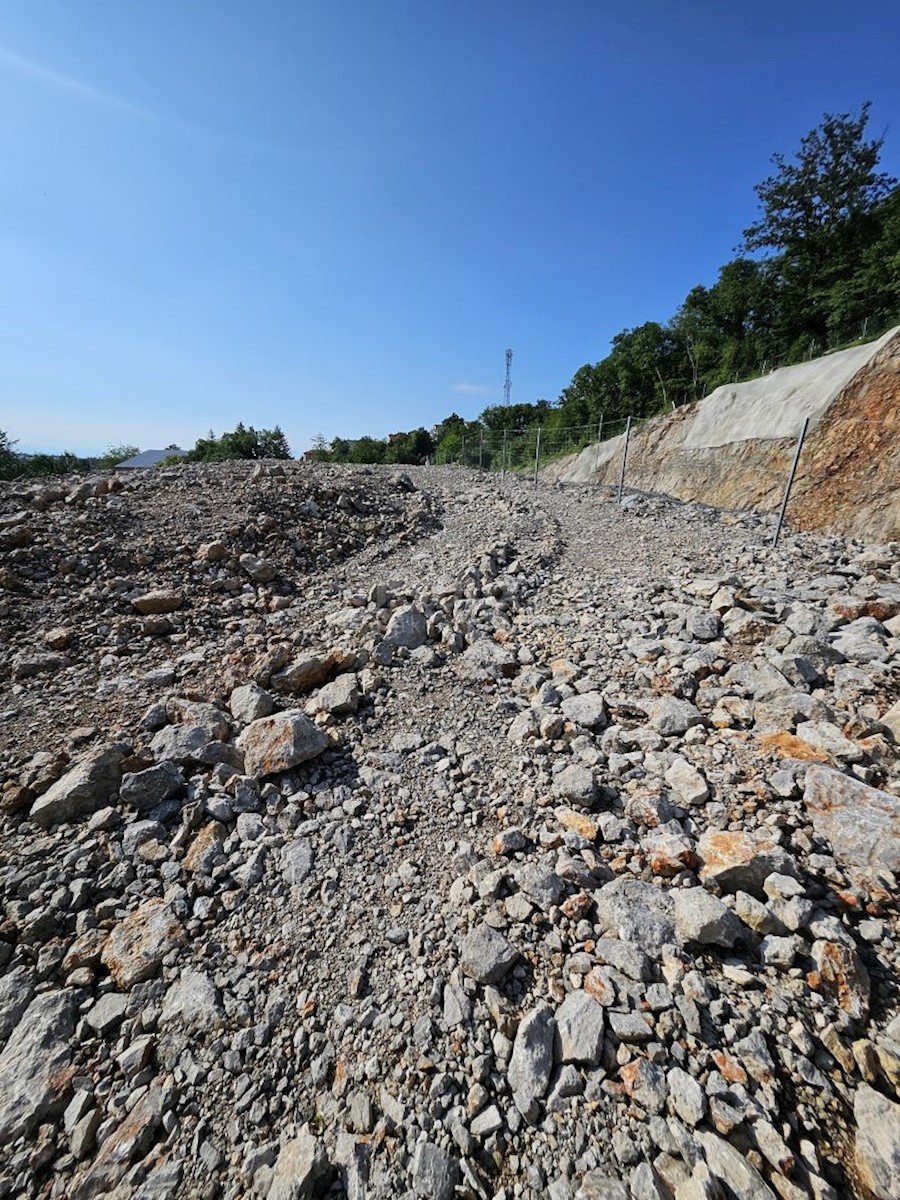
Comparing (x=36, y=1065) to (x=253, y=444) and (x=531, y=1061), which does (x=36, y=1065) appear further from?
(x=253, y=444)

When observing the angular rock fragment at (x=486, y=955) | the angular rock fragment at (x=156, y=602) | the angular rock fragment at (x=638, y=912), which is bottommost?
the angular rock fragment at (x=486, y=955)

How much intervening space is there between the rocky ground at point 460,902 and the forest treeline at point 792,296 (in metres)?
13.5

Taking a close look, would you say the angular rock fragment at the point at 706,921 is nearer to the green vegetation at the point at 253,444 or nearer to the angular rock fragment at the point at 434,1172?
the angular rock fragment at the point at 434,1172

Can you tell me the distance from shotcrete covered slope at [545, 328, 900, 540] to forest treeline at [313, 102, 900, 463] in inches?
124

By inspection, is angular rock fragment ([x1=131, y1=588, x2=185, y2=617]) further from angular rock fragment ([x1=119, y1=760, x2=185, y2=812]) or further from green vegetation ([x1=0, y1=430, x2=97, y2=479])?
green vegetation ([x1=0, y1=430, x2=97, y2=479])

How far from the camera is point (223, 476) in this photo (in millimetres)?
9641

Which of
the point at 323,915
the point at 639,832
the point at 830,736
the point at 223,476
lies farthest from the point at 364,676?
the point at 223,476

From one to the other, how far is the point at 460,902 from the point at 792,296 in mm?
32005

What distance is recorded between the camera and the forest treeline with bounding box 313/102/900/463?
1870 cm

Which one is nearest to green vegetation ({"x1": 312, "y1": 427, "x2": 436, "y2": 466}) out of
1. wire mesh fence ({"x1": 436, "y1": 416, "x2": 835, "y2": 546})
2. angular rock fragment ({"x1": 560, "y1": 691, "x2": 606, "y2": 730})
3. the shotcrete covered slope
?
wire mesh fence ({"x1": 436, "y1": 416, "x2": 835, "y2": 546})

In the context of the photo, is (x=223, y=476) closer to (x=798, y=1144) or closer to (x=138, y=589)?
(x=138, y=589)

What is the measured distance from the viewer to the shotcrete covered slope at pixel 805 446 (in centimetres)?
797

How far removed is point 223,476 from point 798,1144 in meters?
11.0

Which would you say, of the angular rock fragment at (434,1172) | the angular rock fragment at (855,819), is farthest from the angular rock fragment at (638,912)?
the angular rock fragment at (434,1172)
